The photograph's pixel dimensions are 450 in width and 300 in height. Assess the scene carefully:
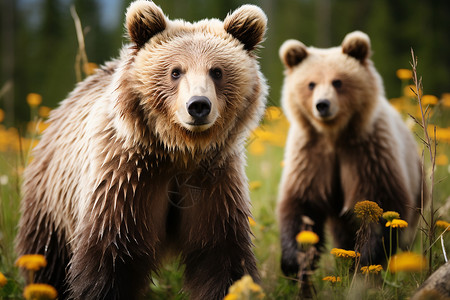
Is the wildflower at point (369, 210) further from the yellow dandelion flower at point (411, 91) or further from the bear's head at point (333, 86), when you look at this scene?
the bear's head at point (333, 86)

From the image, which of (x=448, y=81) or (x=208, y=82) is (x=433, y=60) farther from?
(x=208, y=82)

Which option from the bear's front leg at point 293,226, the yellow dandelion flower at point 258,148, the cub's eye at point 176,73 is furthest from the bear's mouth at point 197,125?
the yellow dandelion flower at point 258,148

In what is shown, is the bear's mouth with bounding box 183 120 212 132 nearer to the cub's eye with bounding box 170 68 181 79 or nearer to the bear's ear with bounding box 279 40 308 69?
the cub's eye with bounding box 170 68 181 79

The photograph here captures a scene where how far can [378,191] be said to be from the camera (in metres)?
5.32

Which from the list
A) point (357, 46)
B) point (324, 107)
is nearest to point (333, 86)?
point (324, 107)

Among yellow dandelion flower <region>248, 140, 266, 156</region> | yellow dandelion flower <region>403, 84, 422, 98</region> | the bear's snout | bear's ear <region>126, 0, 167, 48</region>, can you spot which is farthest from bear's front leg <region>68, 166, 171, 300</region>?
yellow dandelion flower <region>248, 140, 266, 156</region>

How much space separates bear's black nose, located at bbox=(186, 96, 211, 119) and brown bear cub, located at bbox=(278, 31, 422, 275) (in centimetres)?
242

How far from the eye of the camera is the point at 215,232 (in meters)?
3.72

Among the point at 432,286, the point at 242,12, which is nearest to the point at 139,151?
the point at 242,12

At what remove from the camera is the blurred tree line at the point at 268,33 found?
73.2ft

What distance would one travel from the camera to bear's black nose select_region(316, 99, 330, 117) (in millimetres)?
5410

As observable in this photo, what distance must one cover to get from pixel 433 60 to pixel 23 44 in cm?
2344

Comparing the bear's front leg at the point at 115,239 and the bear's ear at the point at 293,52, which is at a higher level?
the bear's ear at the point at 293,52

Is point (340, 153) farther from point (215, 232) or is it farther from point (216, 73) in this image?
point (216, 73)
